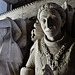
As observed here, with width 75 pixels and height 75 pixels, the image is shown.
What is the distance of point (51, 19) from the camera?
1522mm

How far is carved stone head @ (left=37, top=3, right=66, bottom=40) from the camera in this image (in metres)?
1.51

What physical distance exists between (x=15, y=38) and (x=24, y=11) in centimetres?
25

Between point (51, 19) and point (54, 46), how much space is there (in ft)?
0.51

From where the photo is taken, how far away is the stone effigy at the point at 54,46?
4.84ft

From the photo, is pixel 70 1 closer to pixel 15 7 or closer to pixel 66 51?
pixel 66 51

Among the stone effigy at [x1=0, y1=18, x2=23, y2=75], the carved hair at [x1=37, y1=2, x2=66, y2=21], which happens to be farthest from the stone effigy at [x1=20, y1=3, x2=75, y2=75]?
the stone effigy at [x1=0, y1=18, x2=23, y2=75]

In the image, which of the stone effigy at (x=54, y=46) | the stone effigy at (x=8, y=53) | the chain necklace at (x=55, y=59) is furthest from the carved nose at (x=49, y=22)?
the stone effigy at (x=8, y=53)

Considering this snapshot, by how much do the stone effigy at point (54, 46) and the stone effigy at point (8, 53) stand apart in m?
0.19

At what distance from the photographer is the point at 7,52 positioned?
1758mm

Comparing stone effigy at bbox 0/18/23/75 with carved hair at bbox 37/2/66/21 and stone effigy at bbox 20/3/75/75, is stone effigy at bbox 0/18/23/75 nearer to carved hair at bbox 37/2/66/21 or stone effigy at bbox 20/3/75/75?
stone effigy at bbox 20/3/75/75

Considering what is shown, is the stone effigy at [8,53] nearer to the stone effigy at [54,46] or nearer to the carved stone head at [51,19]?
the stone effigy at [54,46]

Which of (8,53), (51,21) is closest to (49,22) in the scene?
(51,21)

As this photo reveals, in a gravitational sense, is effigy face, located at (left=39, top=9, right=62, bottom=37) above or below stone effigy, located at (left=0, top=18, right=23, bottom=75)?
above

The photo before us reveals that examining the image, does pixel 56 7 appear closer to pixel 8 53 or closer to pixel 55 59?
pixel 55 59
